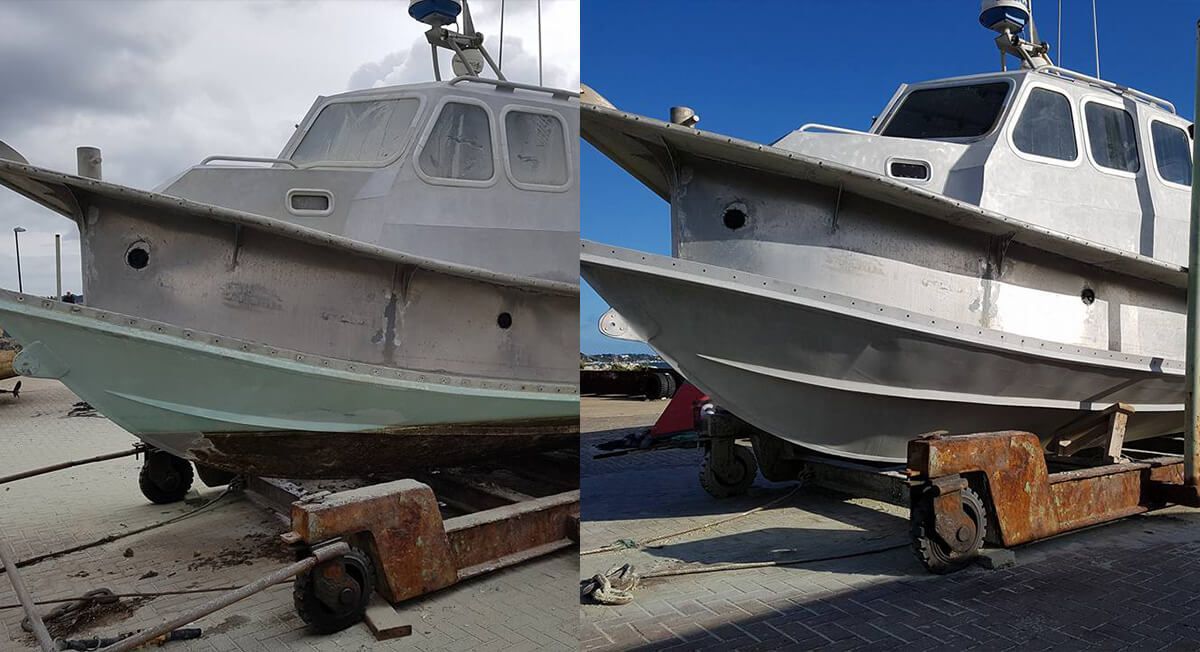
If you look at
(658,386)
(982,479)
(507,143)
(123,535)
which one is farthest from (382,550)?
(658,386)

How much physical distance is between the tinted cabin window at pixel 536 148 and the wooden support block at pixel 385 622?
5.32ft

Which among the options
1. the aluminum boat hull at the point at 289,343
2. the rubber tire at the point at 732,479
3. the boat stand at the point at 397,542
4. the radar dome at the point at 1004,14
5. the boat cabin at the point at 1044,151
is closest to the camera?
the boat stand at the point at 397,542

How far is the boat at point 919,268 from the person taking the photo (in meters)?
3.37

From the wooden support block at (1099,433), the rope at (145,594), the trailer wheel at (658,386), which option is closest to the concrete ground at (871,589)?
the wooden support block at (1099,433)

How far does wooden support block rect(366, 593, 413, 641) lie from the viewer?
8.10 feet

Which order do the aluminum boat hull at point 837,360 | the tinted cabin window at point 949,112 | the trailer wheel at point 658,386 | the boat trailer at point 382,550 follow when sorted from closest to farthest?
the boat trailer at point 382,550, the aluminum boat hull at point 837,360, the tinted cabin window at point 949,112, the trailer wheel at point 658,386

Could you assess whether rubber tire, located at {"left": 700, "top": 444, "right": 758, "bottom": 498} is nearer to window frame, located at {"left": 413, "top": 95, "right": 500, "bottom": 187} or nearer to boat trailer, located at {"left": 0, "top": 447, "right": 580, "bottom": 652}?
boat trailer, located at {"left": 0, "top": 447, "right": 580, "bottom": 652}

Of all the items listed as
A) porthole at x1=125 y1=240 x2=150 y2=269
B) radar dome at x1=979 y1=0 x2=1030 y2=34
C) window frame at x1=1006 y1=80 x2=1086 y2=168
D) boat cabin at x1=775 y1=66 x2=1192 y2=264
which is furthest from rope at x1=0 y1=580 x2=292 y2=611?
radar dome at x1=979 y1=0 x2=1030 y2=34

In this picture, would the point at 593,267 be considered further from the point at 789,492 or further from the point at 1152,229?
the point at 1152,229

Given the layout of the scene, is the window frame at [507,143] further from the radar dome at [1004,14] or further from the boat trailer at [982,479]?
the radar dome at [1004,14]

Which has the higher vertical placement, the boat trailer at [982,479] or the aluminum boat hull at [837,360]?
the aluminum boat hull at [837,360]

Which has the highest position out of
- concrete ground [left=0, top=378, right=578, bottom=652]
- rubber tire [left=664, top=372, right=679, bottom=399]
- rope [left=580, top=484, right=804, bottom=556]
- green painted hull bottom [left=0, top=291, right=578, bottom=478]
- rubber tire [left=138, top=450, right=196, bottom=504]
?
green painted hull bottom [left=0, top=291, right=578, bottom=478]

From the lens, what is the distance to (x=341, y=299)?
3.31 m

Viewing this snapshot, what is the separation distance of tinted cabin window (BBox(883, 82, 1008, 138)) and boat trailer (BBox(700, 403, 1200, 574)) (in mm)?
1742
